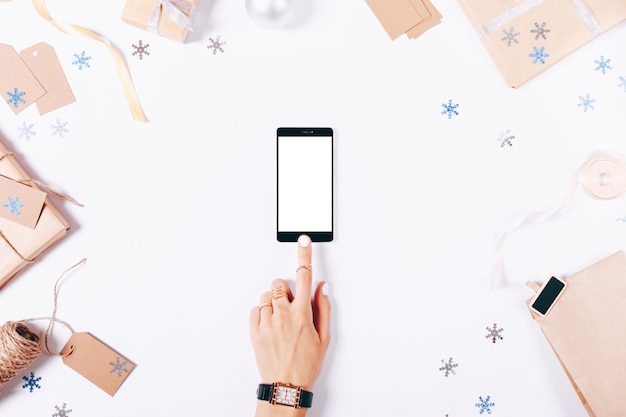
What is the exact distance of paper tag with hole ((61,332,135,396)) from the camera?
84cm

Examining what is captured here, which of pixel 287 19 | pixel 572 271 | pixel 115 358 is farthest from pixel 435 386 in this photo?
pixel 287 19

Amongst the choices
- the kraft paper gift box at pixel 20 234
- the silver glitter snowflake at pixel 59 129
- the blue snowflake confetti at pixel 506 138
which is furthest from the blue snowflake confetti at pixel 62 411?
the blue snowflake confetti at pixel 506 138

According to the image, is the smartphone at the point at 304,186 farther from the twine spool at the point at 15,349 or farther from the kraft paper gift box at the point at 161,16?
the twine spool at the point at 15,349

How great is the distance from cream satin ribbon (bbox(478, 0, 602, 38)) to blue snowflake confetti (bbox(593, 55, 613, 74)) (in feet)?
0.18

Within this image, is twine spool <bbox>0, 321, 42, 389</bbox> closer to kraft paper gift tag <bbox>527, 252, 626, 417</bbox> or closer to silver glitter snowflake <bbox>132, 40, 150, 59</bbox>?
silver glitter snowflake <bbox>132, 40, 150, 59</bbox>

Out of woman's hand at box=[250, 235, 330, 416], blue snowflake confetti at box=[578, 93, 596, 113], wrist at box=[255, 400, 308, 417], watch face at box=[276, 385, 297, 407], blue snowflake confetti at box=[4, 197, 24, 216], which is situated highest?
blue snowflake confetti at box=[578, 93, 596, 113]

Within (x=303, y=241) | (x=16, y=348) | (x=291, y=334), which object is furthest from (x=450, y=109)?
(x=16, y=348)

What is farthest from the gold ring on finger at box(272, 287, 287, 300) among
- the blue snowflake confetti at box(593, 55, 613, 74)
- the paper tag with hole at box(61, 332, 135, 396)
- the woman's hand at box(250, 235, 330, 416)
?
the blue snowflake confetti at box(593, 55, 613, 74)

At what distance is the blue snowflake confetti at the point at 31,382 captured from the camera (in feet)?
2.79

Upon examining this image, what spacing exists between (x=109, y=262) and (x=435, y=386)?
23.5 inches

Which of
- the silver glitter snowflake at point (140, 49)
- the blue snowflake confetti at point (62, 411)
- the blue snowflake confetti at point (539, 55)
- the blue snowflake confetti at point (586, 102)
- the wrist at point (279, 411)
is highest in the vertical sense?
the silver glitter snowflake at point (140, 49)

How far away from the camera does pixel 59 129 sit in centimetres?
85

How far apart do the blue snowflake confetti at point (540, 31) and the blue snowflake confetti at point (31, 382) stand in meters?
1.00

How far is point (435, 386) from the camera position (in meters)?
0.85
